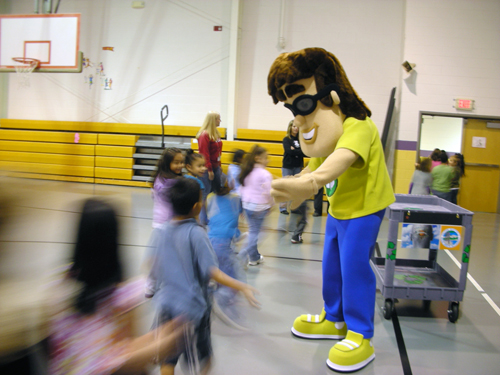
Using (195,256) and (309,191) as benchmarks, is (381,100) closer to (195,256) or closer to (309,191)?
(309,191)

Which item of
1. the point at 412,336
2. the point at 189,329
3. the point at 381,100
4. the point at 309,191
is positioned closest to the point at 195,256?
the point at 189,329

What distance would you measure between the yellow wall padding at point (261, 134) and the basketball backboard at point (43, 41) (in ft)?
11.7

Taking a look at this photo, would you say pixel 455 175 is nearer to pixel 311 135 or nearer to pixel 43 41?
pixel 311 135

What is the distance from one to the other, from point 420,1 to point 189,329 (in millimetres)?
8737

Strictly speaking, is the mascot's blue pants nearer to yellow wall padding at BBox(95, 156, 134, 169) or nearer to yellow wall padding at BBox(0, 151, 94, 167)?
yellow wall padding at BBox(95, 156, 134, 169)

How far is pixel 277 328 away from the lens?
277 cm

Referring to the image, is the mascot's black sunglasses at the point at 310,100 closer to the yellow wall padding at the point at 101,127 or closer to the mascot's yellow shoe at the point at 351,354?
the mascot's yellow shoe at the point at 351,354

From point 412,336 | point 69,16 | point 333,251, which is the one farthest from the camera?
point 69,16

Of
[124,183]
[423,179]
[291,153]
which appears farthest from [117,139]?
[423,179]

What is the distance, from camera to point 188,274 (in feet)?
5.49

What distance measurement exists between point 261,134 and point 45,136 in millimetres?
5492

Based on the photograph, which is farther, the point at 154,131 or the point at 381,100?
the point at 154,131

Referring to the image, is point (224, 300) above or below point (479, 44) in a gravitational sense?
below

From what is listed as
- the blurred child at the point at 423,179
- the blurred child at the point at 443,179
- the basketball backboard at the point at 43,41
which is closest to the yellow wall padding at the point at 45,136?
the basketball backboard at the point at 43,41
